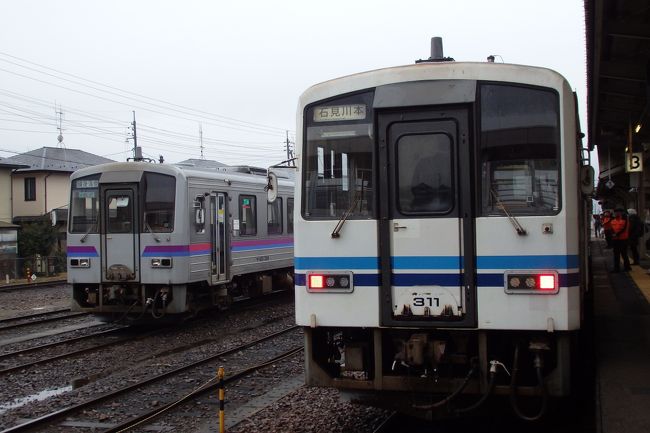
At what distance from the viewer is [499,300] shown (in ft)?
17.3

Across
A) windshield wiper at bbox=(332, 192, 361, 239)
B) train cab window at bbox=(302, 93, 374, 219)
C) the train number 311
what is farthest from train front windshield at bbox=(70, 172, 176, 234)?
the train number 311

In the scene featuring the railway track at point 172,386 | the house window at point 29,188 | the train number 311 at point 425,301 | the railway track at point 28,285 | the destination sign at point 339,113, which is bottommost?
the railway track at point 172,386

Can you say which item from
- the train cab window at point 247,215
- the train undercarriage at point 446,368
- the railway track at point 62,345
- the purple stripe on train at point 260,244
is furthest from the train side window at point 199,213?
the train undercarriage at point 446,368

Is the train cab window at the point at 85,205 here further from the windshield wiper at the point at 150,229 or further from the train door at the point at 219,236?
the train door at the point at 219,236

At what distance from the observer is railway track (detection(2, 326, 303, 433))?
23.6 feet

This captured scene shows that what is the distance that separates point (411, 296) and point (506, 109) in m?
1.68

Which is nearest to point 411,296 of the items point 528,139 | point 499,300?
point 499,300

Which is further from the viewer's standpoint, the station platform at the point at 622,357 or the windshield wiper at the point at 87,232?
the windshield wiper at the point at 87,232

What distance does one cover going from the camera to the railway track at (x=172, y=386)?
283 inches

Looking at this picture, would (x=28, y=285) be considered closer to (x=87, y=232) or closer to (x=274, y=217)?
(x=274, y=217)

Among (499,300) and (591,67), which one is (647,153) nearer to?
(591,67)

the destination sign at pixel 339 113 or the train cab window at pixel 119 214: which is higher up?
the destination sign at pixel 339 113

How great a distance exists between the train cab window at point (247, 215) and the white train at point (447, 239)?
926 centimetres

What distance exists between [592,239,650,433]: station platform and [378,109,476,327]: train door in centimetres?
134
